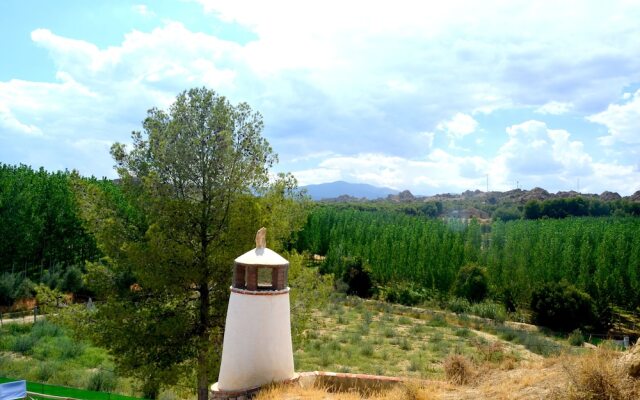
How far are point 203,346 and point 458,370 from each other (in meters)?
6.62

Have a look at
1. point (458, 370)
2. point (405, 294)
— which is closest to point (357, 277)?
point (405, 294)

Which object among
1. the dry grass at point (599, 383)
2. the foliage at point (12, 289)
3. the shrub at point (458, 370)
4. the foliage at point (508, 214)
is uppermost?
the foliage at point (508, 214)

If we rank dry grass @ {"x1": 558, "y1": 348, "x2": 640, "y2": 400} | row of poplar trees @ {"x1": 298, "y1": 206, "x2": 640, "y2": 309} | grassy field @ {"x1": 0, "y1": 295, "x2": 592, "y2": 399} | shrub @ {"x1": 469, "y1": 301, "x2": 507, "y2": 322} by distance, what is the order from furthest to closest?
row of poplar trees @ {"x1": 298, "y1": 206, "x2": 640, "y2": 309}, shrub @ {"x1": 469, "y1": 301, "x2": 507, "y2": 322}, grassy field @ {"x1": 0, "y1": 295, "x2": 592, "y2": 399}, dry grass @ {"x1": 558, "y1": 348, "x2": 640, "y2": 400}

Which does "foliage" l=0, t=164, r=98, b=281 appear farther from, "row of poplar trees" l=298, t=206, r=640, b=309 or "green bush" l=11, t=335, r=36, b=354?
"row of poplar trees" l=298, t=206, r=640, b=309

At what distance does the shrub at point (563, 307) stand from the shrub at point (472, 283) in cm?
669

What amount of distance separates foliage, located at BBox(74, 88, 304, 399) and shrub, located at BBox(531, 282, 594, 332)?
74.2 ft

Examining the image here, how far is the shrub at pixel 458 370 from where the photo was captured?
11566mm

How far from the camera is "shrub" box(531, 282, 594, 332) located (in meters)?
31.7

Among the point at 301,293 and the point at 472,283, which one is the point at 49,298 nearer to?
the point at 301,293

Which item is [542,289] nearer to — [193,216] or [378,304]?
[378,304]

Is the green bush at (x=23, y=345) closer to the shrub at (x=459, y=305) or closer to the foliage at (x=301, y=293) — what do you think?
the foliage at (x=301, y=293)

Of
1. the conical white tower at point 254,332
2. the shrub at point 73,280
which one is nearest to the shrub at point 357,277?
the shrub at point 73,280

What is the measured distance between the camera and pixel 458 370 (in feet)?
39.0

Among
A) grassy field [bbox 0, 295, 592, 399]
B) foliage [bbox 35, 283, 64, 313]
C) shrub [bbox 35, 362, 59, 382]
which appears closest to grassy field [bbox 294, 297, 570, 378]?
grassy field [bbox 0, 295, 592, 399]
